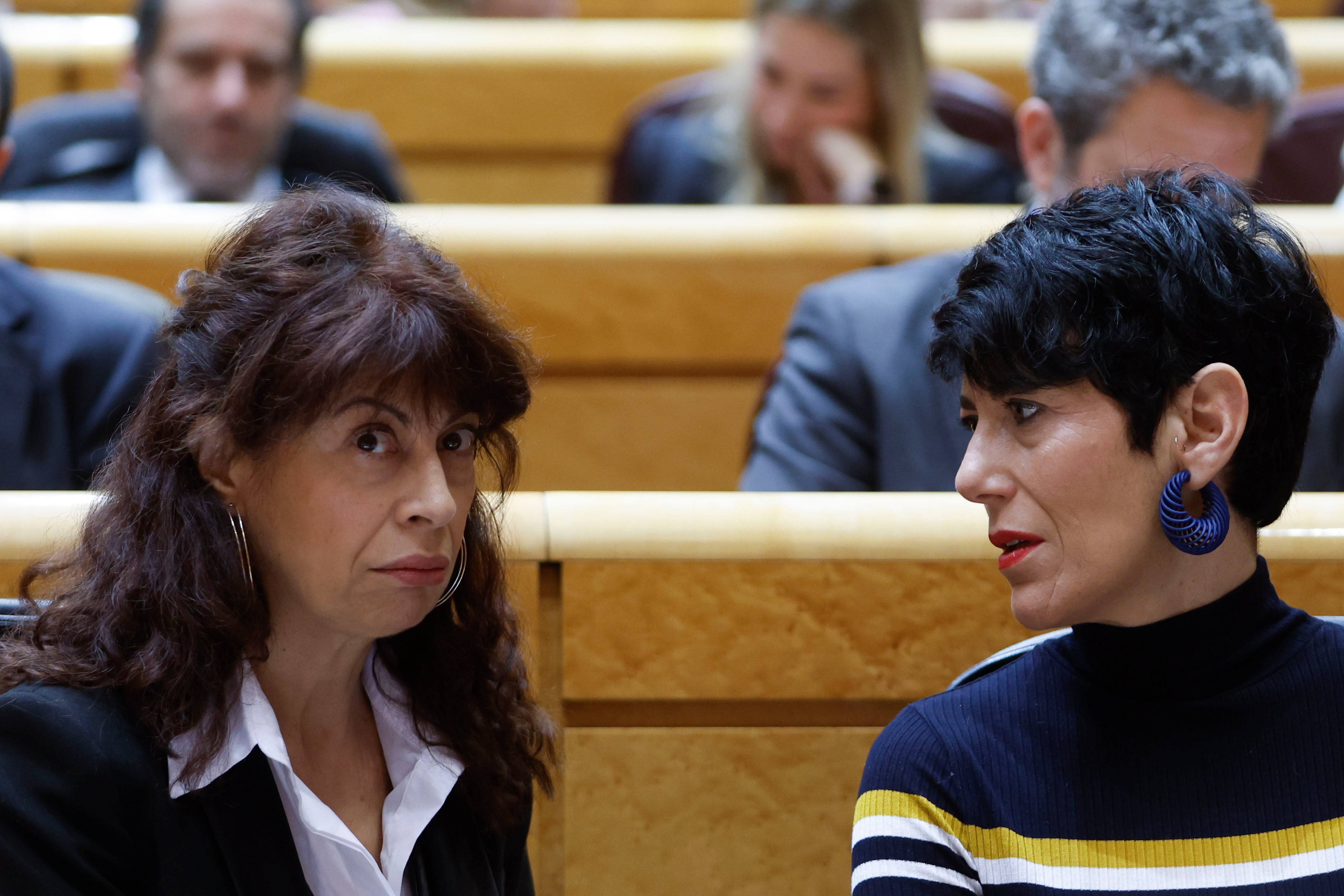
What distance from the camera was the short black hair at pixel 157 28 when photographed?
1.56 meters

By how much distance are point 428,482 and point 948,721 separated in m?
0.25

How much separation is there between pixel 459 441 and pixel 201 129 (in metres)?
1.03

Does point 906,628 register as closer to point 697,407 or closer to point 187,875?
point 187,875

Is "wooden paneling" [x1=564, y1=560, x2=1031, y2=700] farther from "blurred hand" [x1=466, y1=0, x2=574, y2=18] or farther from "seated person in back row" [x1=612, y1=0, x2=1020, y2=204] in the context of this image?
"blurred hand" [x1=466, y1=0, x2=574, y2=18]

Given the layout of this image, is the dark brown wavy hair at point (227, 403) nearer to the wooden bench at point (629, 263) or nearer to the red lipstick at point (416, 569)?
the red lipstick at point (416, 569)

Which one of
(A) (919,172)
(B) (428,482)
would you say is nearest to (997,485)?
(B) (428,482)

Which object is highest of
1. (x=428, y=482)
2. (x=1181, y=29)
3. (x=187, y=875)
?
(x=1181, y=29)

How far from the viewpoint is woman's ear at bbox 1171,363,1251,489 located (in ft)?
2.02

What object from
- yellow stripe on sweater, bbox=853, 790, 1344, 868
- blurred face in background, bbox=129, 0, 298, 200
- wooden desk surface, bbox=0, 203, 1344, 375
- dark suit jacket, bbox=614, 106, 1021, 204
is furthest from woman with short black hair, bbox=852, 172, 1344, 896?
blurred face in background, bbox=129, 0, 298, 200

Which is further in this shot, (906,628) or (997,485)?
(906,628)

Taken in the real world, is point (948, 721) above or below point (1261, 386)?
below

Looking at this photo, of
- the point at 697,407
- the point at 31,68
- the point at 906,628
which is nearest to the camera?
the point at 906,628

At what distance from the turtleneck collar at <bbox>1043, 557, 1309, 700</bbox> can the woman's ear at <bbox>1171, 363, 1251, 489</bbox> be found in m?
0.06

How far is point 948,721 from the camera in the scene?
0.65 m
